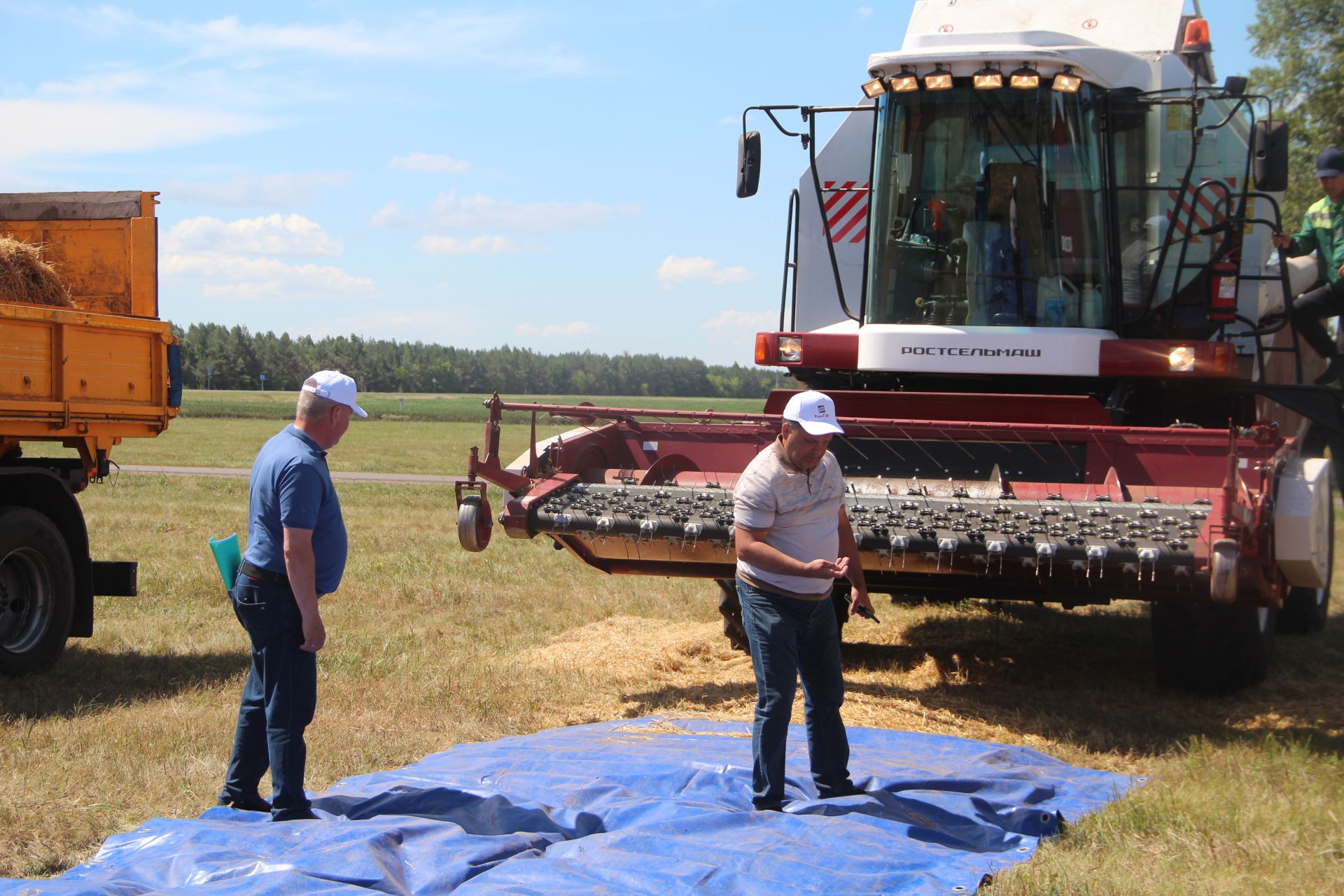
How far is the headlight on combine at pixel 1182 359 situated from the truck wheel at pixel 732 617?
2818mm

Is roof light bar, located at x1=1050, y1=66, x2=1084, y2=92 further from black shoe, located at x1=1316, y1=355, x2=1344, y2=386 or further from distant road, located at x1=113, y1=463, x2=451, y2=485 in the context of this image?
distant road, located at x1=113, y1=463, x2=451, y2=485

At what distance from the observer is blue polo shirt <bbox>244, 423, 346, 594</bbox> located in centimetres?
449

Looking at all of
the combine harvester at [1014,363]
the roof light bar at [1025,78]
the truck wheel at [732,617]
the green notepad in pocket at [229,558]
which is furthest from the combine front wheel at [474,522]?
the roof light bar at [1025,78]

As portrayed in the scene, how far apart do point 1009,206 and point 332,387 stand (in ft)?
14.7

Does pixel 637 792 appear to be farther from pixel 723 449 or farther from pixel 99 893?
pixel 723 449

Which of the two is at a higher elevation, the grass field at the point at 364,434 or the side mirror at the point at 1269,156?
the side mirror at the point at 1269,156

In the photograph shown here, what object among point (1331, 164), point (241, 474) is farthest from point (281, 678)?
point (241, 474)

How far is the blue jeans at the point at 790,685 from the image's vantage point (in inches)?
188

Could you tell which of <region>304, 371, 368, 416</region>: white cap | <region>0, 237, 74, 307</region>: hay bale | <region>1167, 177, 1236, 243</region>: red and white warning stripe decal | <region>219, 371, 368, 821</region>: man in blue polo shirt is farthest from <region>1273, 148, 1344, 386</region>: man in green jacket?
<region>0, 237, 74, 307</region>: hay bale

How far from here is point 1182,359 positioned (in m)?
7.17

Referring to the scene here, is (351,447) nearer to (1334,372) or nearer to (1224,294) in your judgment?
(1334,372)

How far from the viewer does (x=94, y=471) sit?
25.9 feet

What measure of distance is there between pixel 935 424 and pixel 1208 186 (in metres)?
2.67

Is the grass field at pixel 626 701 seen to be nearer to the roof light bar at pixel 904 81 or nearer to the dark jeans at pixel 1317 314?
the dark jeans at pixel 1317 314
